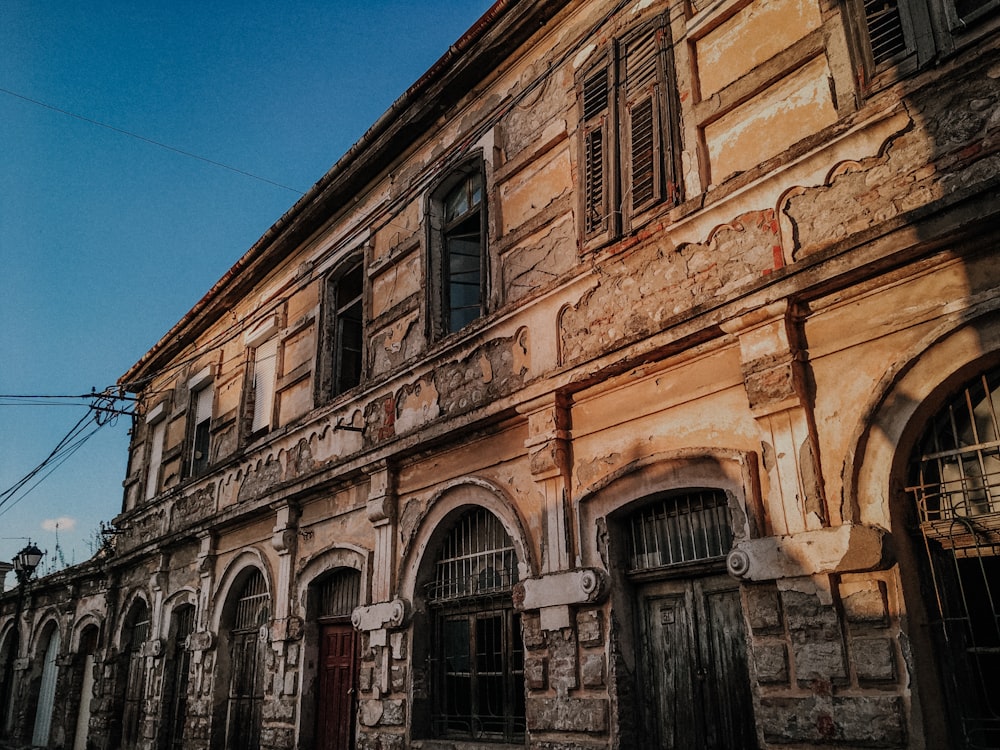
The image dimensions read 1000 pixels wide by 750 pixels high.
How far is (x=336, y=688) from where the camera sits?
9578 mm

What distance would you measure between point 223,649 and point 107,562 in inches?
235

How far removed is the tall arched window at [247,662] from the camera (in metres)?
11.1

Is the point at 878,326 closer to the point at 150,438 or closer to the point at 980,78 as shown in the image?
the point at 980,78

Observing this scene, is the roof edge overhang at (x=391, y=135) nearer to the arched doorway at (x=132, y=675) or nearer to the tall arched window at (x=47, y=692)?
the arched doorway at (x=132, y=675)

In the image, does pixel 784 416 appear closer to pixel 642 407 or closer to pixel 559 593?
pixel 642 407

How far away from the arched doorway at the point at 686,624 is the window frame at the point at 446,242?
10.5 feet

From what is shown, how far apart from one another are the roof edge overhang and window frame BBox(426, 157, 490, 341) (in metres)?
0.91

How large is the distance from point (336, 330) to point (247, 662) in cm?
485

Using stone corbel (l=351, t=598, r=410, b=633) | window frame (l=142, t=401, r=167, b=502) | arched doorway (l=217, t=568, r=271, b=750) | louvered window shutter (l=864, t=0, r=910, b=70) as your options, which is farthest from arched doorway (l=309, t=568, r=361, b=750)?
louvered window shutter (l=864, t=0, r=910, b=70)

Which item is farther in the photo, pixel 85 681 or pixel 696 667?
pixel 85 681

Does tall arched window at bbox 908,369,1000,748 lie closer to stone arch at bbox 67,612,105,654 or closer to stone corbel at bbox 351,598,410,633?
stone corbel at bbox 351,598,410,633

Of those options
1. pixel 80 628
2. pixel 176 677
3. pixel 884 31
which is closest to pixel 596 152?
pixel 884 31

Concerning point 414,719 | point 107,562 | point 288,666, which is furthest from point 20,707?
point 414,719

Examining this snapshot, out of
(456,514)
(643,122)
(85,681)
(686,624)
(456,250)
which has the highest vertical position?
(456,250)
